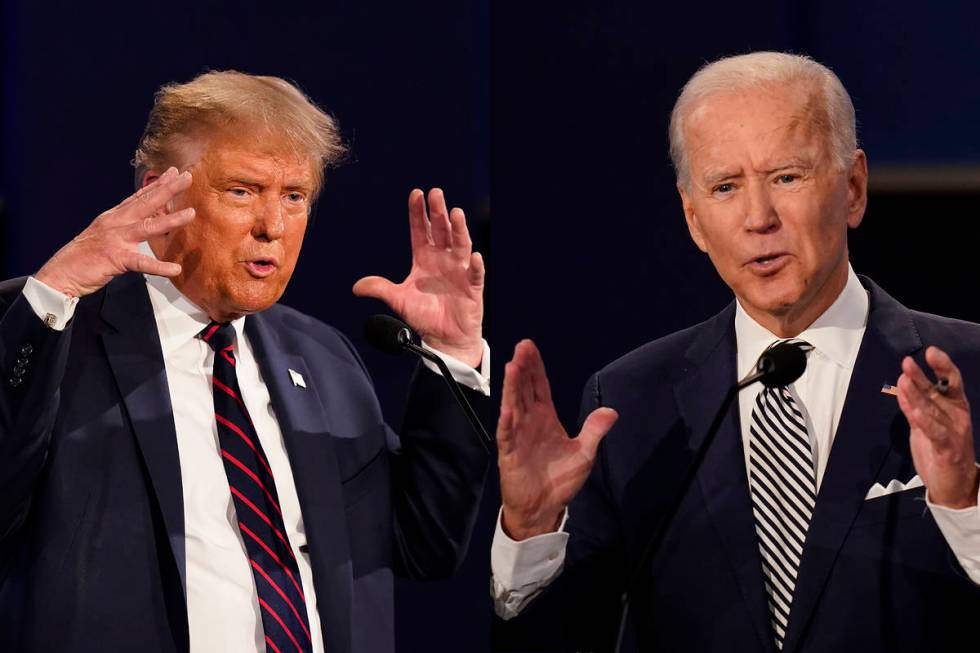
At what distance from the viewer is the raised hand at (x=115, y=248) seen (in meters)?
2.23

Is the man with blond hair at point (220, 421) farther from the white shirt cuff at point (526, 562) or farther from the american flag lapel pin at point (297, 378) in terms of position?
the white shirt cuff at point (526, 562)

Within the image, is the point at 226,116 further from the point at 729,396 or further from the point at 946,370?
the point at 946,370

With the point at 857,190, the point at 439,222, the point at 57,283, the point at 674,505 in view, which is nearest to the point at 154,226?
the point at 57,283

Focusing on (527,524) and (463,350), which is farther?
(463,350)

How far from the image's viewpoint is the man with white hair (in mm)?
2131

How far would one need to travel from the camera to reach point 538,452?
229 centimetres

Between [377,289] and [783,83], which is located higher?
[783,83]

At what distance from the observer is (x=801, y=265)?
2.24 metres

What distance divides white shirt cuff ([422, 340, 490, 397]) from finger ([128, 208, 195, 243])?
2.05 ft

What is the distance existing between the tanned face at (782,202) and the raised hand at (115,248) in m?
0.99

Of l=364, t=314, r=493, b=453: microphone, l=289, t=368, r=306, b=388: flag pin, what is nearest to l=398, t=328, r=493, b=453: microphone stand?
l=364, t=314, r=493, b=453: microphone

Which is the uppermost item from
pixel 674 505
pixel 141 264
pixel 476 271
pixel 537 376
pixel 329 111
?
pixel 329 111

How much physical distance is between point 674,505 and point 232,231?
105 centimetres

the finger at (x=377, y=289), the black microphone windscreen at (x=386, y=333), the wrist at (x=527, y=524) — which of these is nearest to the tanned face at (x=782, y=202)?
the wrist at (x=527, y=524)
